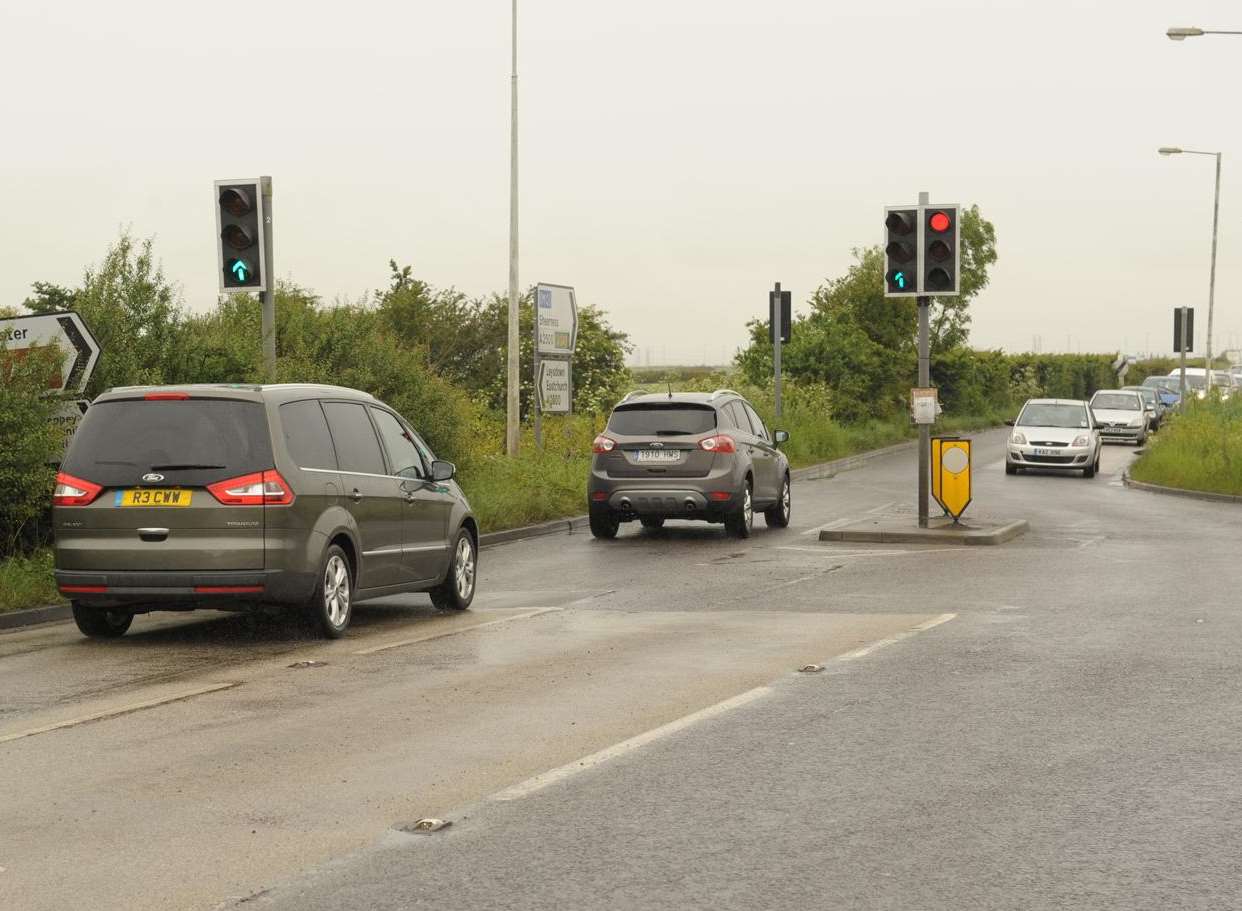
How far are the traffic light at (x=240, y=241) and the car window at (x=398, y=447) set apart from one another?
4.46 m

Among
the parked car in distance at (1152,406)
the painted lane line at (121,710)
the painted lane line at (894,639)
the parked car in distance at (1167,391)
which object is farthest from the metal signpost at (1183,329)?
the painted lane line at (121,710)

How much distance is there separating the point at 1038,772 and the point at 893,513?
16976 mm

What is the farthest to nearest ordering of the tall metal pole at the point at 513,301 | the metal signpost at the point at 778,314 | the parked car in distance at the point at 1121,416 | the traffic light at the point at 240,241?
the parked car in distance at the point at 1121,416
the metal signpost at the point at 778,314
the tall metal pole at the point at 513,301
the traffic light at the point at 240,241

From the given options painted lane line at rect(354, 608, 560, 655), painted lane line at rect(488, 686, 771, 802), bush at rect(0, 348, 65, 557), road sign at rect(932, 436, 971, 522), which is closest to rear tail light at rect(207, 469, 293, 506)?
painted lane line at rect(354, 608, 560, 655)

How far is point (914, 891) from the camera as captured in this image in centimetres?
536

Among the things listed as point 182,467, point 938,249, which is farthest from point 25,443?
point 938,249

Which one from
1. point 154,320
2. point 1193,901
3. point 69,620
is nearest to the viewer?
point 1193,901

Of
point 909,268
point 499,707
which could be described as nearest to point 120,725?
A: point 499,707

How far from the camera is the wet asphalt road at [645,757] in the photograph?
18.1 ft

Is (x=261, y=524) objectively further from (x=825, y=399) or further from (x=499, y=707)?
(x=825, y=399)

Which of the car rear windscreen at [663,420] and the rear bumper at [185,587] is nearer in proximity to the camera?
the rear bumper at [185,587]

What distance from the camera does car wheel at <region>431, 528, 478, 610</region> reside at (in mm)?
13789

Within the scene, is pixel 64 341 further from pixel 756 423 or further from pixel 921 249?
pixel 756 423

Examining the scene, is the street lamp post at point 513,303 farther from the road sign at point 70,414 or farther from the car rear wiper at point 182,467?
the car rear wiper at point 182,467
